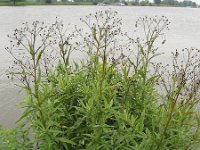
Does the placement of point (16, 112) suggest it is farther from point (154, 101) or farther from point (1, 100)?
point (154, 101)

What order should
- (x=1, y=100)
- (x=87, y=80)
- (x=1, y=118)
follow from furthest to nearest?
1. (x=1, y=100)
2. (x=1, y=118)
3. (x=87, y=80)

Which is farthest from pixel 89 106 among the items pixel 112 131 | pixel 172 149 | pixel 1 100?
pixel 1 100

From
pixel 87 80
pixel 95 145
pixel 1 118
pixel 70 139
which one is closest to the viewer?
pixel 95 145

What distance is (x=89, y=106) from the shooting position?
440 centimetres

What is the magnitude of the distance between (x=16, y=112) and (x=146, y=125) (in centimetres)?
638

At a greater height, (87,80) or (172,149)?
(87,80)

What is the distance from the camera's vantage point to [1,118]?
9.98 m

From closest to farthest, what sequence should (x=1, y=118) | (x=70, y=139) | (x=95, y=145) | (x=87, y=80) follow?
(x=95, y=145)
(x=70, y=139)
(x=87, y=80)
(x=1, y=118)

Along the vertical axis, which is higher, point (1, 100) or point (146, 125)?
point (146, 125)

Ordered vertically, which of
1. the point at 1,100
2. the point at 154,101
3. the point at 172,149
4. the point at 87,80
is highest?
the point at 87,80

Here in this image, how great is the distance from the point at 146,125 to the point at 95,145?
934 millimetres

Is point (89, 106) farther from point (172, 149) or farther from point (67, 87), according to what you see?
point (172, 149)

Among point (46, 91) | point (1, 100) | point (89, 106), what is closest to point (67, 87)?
point (46, 91)

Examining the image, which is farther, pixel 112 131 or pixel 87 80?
pixel 87 80
